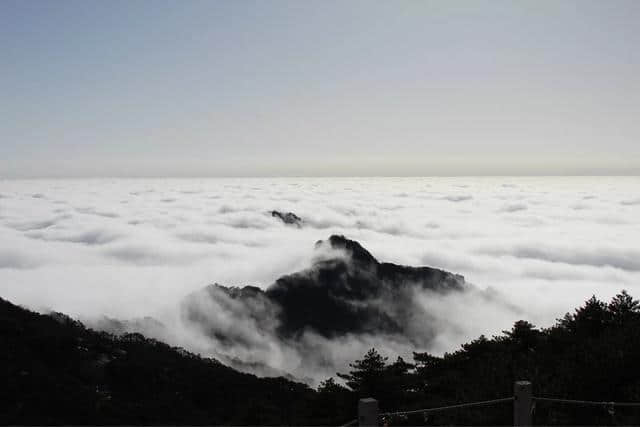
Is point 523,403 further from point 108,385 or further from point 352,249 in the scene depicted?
point 352,249

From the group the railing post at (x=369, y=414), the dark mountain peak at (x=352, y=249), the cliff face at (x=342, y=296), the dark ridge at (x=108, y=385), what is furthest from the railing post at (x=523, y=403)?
the dark mountain peak at (x=352, y=249)

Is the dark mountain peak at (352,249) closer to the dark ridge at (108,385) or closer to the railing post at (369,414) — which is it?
the dark ridge at (108,385)

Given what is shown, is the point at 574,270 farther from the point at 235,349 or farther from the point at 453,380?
the point at 453,380

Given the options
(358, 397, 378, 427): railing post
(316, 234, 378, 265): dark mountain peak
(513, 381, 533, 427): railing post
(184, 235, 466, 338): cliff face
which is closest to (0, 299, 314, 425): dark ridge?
(513, 381, 533, 427): railing post

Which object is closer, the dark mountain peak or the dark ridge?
the dark ridge

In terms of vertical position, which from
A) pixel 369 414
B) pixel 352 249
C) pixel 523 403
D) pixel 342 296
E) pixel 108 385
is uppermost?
pixel 369 414

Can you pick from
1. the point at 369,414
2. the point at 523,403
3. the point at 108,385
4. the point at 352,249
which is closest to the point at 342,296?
the point at 352,249

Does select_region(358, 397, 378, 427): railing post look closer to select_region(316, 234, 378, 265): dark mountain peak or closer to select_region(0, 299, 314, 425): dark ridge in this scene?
select_region(0, 299, 314, 425): dark ridge
